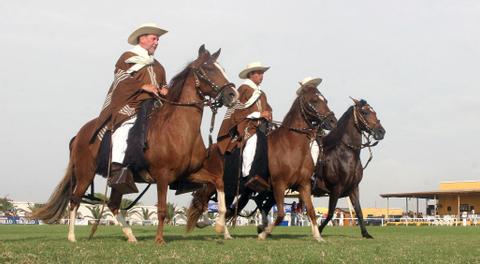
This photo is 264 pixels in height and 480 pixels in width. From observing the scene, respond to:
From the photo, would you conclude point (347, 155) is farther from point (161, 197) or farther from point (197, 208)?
point (161, 197)

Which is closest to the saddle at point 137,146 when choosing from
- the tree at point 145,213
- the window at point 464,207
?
the tree at point 145,213

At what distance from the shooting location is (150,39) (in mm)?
13859

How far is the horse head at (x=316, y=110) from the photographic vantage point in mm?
15055

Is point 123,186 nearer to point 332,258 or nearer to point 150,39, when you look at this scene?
point 150,39

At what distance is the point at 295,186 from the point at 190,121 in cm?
386

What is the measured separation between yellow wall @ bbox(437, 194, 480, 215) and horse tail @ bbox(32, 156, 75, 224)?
5567 cm

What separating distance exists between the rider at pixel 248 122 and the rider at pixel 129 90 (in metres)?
3.17

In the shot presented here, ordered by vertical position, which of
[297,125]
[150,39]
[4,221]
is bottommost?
[4,221]

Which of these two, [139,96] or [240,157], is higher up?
[139,96]

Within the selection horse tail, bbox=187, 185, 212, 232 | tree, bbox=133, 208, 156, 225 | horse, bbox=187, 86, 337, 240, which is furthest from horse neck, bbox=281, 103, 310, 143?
tree, bbox=133, 208, 156, 225

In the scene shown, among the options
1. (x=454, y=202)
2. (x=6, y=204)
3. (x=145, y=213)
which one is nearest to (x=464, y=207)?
(x=454, y=202)

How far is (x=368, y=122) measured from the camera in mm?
17672

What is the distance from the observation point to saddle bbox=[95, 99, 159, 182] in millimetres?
12086

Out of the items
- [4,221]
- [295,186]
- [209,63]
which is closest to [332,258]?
[209,63]
